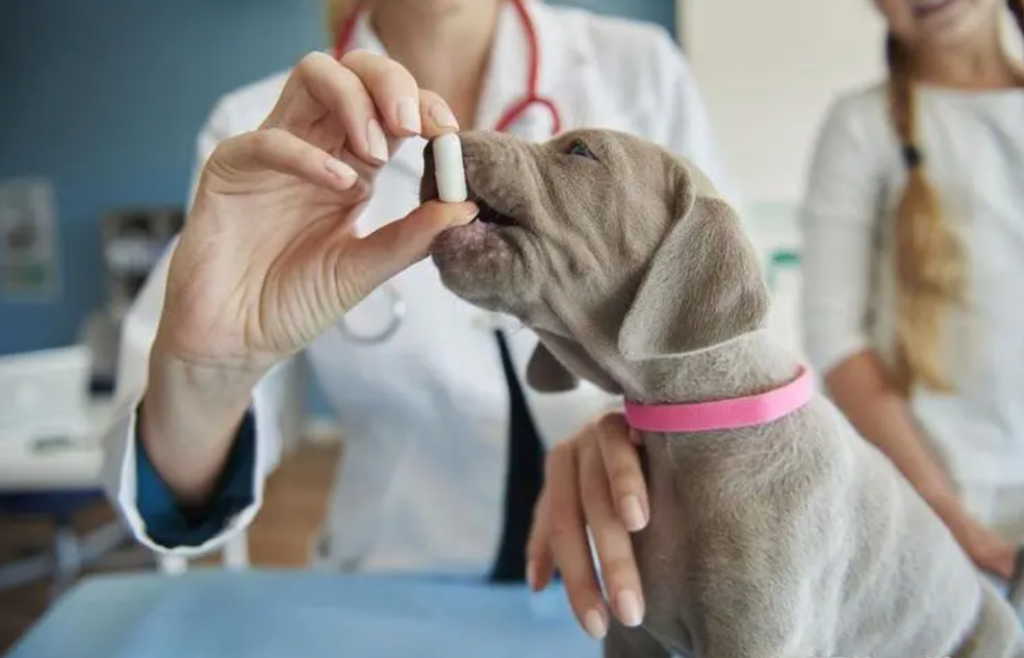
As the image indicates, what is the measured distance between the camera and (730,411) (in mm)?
566

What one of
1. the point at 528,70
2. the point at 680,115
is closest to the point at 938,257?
the point at 680,115

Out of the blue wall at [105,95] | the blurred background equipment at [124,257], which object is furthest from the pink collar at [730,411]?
the blue wall at [105,95]

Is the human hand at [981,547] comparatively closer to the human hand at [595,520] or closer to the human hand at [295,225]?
the human hand at [595,520]

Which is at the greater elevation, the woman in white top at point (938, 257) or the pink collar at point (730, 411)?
the pink collar at point (730, 411)

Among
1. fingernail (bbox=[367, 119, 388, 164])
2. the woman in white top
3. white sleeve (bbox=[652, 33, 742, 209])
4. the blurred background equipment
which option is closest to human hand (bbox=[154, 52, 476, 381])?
fingernail (bbox=[367, 119, 388, 164])

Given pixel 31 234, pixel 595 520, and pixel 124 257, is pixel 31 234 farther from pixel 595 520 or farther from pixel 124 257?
pixel 595 520

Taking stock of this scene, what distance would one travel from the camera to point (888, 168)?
1062 mm

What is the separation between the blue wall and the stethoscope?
1949mm

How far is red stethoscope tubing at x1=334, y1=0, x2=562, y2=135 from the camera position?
2.82ft

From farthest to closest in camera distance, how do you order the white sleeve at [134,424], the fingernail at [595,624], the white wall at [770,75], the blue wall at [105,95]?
the blue wall at [105,95]
the white wall at [770,75]
the white sleeve at [134,424]
the fingernail at [595,624]

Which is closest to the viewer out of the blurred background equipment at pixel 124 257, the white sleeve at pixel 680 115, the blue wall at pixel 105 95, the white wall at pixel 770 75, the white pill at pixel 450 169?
the white pill at pixel 450 169

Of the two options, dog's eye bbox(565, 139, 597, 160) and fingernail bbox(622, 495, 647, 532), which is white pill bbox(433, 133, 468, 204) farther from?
fingernail bbox(622, 495, 647, 532)

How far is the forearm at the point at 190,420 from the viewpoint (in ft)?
2.37

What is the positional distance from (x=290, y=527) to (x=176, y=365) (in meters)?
1.94
